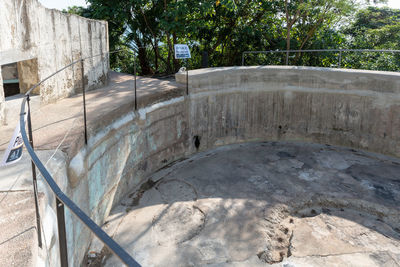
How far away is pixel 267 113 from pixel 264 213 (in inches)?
156

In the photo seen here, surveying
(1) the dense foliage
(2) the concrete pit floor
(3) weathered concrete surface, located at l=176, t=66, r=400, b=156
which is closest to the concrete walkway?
(3) weathered concrete surface, located at l=176, t=66, r=400, b=156

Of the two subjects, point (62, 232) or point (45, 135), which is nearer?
point (62, 232)

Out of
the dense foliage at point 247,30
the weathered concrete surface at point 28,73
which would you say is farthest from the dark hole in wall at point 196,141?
the weathered concrete surface at point 28,73

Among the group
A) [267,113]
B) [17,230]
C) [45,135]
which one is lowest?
[267,113]

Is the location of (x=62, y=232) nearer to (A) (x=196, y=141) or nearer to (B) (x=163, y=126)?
(B) (x=163, y=126)

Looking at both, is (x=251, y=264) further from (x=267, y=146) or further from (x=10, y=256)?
(x=267, y=146)

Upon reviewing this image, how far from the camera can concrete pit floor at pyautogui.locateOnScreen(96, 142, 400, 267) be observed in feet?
16.4

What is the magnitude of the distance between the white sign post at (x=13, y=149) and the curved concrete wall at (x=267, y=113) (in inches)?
159

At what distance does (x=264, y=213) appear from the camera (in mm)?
5957

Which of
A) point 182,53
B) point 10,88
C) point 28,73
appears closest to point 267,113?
point 182,53

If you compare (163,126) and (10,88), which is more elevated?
(10,88)

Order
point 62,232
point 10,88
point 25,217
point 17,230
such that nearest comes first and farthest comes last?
point 62,232 < point 17,230 < point 25,217 < point 10,88

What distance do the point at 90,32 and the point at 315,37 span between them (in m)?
7.44

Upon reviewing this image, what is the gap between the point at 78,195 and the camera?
4.57m
